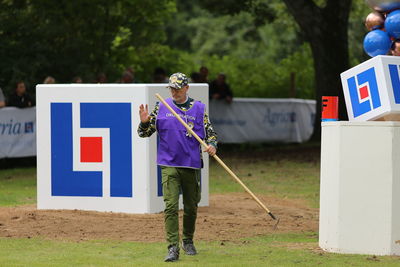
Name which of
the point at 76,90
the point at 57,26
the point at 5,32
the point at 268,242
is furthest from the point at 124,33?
the point at 268,242

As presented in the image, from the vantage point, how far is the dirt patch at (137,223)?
12.1 m

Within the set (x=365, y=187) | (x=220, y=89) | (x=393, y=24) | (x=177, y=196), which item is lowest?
(x=177, y=196)

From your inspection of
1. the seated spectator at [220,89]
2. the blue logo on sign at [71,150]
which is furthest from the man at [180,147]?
the seated spectator at [220,89]

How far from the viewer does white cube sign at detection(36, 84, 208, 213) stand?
45.4 ft

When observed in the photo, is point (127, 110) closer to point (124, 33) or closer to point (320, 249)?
point (320, 249)

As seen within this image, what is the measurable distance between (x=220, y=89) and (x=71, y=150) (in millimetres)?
12486

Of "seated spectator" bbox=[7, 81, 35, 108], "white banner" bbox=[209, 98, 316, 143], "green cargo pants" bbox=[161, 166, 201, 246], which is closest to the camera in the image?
"green cargo pants" bbox=[161, 166, 201, 246]

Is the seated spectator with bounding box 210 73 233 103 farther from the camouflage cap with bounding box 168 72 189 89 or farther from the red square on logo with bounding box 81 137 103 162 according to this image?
the camouflage cap with bounding box 168 72 189 89

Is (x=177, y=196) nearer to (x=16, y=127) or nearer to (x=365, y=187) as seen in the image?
(x=365, y=187)

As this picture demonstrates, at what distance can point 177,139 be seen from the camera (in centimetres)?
1055

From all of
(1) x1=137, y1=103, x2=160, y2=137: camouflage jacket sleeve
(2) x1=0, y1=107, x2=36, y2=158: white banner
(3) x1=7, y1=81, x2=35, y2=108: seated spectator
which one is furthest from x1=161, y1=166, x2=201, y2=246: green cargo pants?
(3) x1=7, y1=81, x2=35, y2=108: seated spectator

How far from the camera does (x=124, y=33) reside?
28953 mm

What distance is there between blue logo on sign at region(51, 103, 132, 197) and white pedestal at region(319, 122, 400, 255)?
4.02 m

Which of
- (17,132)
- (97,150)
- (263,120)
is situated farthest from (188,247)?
(263,120)
